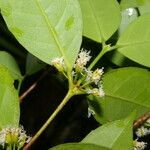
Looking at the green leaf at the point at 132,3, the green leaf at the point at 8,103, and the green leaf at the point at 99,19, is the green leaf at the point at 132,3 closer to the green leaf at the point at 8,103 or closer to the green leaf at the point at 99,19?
the green leaf at the point at 99,19

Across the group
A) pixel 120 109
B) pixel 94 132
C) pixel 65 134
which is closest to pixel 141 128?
pixel 120 109

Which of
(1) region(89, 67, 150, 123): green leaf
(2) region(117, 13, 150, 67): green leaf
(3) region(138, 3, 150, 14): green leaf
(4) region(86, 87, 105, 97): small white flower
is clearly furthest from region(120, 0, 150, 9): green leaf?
(4) region(86, 87, 105, 97): small white flower

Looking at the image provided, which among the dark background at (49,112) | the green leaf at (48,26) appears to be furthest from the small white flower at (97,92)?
the dark background at (49,112)

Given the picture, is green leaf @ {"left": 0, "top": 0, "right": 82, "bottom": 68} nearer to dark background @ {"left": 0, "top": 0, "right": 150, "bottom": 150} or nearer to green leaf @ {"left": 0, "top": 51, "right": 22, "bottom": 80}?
green leaf @ {"left": 0, "top": 51, "right": 22, "bottom": 80}

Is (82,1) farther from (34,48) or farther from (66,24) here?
(34,48)

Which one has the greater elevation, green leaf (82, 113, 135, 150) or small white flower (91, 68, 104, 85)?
small white flower (91, 68, 104, 85)

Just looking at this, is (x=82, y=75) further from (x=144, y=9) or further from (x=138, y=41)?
(x=144, y=9)
